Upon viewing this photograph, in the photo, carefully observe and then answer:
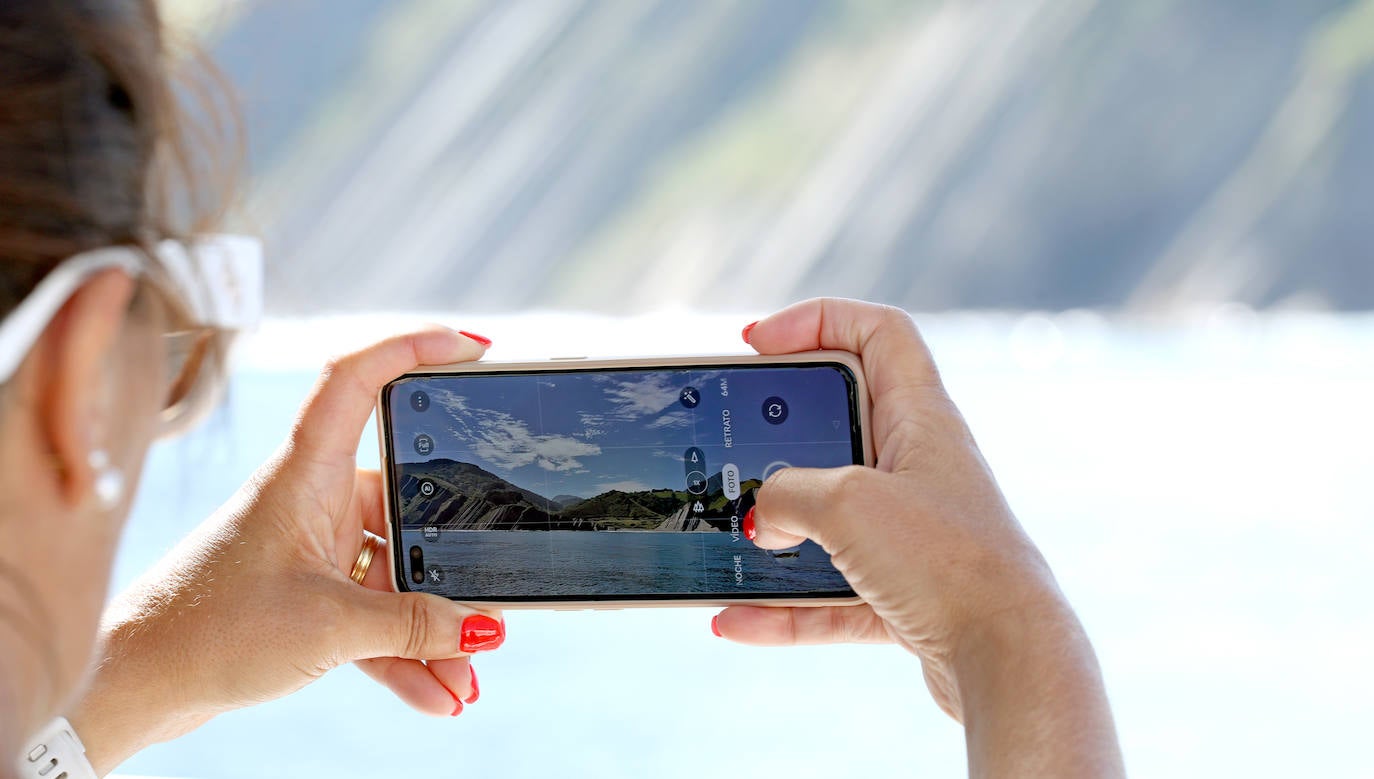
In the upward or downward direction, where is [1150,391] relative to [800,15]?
downward

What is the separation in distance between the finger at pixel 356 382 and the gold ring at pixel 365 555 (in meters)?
0.08

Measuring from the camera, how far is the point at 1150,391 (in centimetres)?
223

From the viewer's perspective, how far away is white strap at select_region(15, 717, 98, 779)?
61 centimetres

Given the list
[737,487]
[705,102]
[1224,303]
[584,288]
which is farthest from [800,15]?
[737,487]

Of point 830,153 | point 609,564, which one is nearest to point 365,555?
point 609,564

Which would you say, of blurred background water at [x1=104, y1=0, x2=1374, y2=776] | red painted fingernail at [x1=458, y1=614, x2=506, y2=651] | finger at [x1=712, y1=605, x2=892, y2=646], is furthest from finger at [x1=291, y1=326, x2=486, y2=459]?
blurred background water at [x1=104, y1=0, x2=1374, y2=776]

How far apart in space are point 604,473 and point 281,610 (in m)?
0.22

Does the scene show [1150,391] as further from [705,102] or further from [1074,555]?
[705,102]

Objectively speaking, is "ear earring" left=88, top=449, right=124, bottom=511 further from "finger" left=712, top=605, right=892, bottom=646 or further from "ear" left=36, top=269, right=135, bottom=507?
"finger" left=712, top=605, right=892, bottom=646

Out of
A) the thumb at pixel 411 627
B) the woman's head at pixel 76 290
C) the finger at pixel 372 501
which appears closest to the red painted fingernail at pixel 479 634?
the thumb at pixel 411 627

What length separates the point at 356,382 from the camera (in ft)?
2.33

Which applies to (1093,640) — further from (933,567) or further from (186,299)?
(186,299)

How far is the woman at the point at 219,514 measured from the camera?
13.5 inches

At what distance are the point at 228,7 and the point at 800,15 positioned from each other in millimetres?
2933
